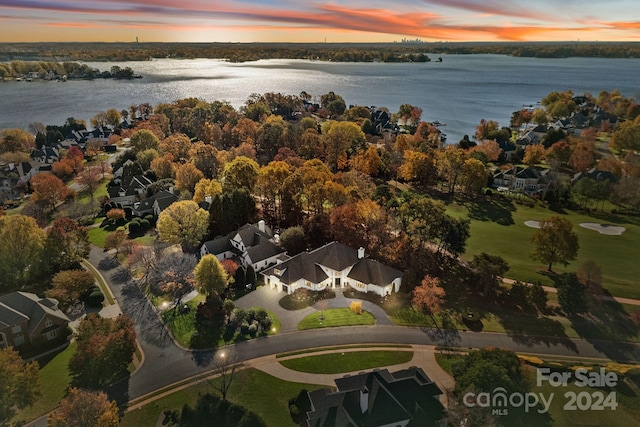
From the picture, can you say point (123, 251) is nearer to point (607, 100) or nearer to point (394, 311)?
point (394, 311)

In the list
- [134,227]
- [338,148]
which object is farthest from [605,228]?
[134,227]

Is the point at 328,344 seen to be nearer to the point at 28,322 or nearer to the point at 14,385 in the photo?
the point at 14,385

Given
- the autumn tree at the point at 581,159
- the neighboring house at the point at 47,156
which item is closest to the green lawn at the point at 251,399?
the autumn tree at the point at 581,159

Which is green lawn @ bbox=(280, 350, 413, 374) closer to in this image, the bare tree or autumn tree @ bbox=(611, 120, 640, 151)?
the bare tree

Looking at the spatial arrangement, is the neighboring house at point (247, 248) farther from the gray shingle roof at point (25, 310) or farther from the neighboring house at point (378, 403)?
the neighboring house at point (378, 403)

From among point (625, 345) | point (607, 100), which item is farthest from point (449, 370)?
point (607, 100)

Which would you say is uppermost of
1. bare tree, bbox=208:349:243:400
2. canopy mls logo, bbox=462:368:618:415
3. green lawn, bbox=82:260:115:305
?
canopy mls logo, bbox=462:368:618:415

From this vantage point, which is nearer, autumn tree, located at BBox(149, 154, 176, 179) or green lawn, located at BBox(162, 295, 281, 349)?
green lawn, located at BBox(162, 295, 281, 349)

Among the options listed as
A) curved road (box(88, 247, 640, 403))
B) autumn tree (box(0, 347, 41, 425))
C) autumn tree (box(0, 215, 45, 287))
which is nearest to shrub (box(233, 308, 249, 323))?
curved road (box(88, 247, 640, 403))
